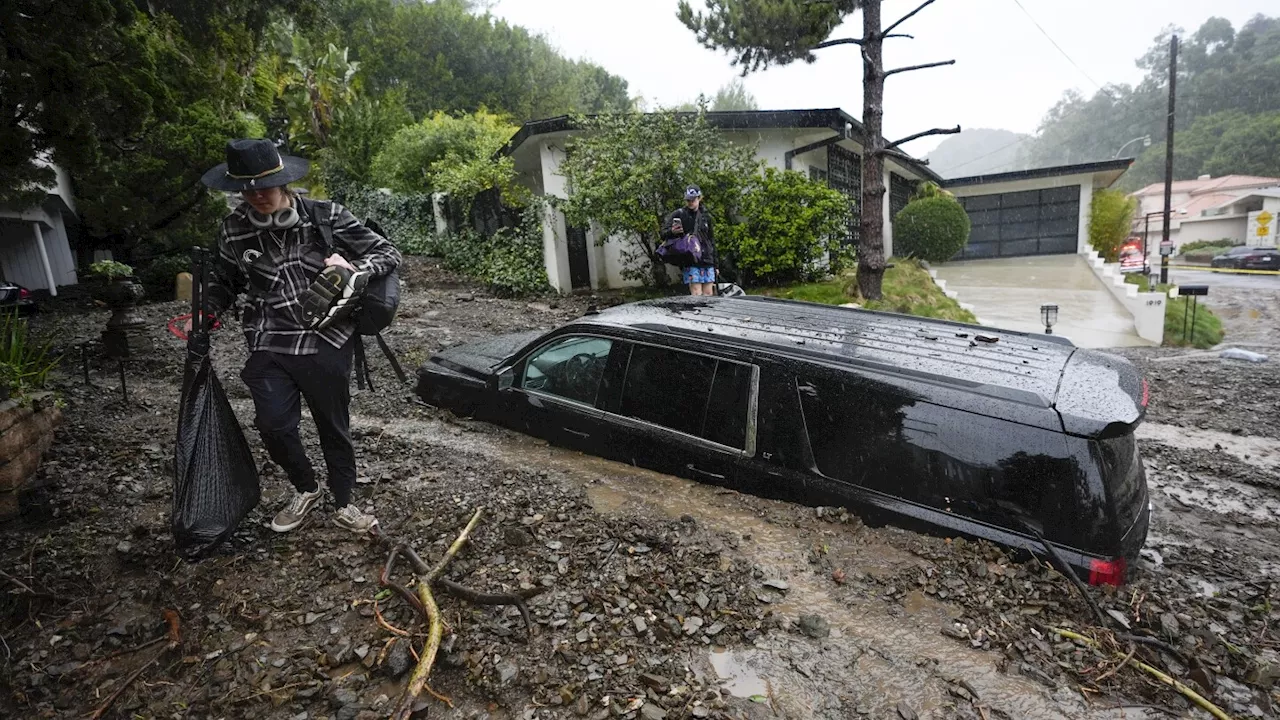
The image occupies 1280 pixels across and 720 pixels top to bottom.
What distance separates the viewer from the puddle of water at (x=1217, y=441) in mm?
5234

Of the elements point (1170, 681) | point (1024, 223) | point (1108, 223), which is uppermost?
point (1024, 223)

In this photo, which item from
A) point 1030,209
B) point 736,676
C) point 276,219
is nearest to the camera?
point 736,676

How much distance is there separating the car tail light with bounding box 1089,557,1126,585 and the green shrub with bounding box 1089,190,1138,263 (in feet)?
76.2

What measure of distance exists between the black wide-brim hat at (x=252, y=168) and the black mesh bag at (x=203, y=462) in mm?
371

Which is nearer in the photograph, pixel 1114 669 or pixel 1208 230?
pixel 1114 669

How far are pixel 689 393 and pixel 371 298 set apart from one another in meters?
Answer: 1.71

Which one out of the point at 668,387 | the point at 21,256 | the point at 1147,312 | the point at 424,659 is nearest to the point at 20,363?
the point at 424,659

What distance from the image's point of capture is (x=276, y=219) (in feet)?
9.24

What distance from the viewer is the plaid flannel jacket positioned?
2.83 metres

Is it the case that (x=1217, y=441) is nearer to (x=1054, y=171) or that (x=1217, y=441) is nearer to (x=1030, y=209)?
(x=1054, y=171)

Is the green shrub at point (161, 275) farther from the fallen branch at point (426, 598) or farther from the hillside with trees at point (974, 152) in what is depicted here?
the hillside with trees at point (974, 152)

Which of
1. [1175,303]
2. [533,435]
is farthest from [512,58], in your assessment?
[533,435]

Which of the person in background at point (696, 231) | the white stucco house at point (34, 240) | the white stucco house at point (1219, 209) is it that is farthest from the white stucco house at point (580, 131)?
the white stucco house at point (1219, 209)

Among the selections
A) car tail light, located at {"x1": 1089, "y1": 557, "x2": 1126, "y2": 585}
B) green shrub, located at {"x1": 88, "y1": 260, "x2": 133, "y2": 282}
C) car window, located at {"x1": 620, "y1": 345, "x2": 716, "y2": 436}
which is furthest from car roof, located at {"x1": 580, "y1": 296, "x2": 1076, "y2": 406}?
green shrub, located at {"x1": 88, "y1": 260, "x2": 133, "y2": 282}
